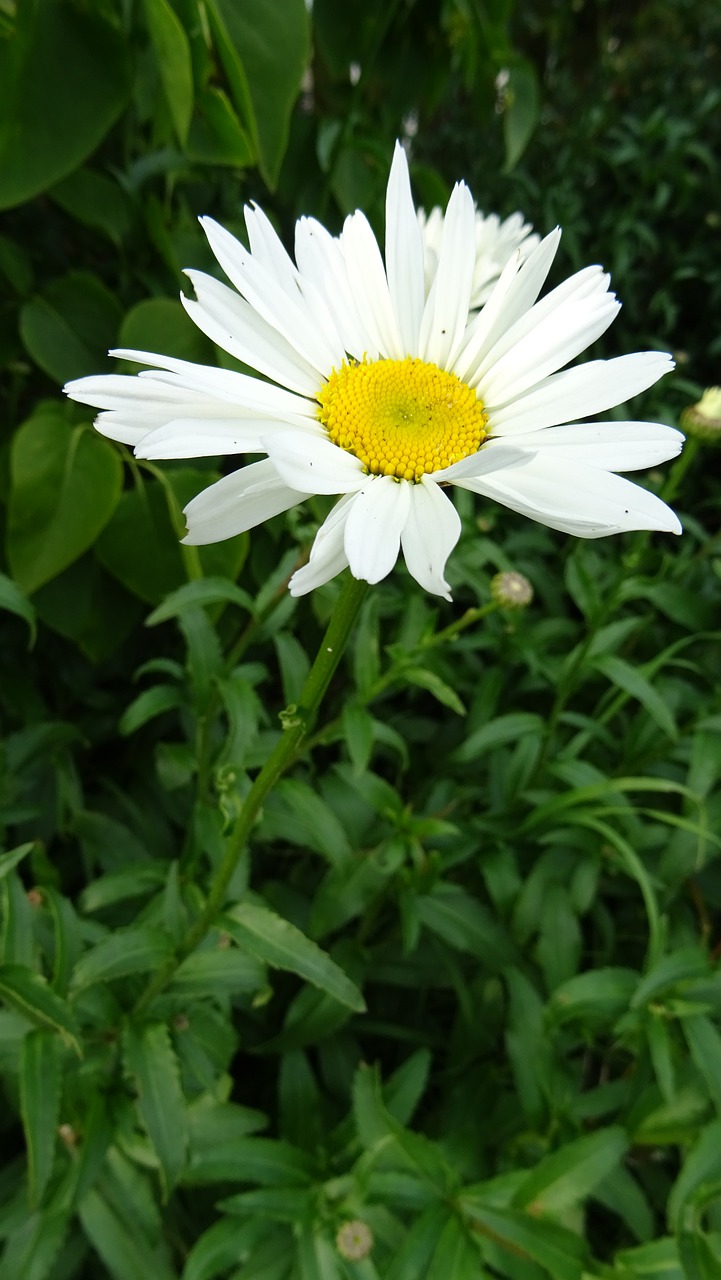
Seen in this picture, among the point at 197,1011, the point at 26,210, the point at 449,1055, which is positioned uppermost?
the point at 26,210

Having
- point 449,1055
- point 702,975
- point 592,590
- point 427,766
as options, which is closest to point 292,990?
point 449,1055

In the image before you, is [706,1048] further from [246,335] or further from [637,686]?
[246,335]

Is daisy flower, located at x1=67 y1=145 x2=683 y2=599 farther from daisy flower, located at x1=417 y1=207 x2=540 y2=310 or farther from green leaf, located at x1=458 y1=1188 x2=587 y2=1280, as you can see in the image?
green leaf, located at x1=458 y1=1188 x2=587 y2=1280

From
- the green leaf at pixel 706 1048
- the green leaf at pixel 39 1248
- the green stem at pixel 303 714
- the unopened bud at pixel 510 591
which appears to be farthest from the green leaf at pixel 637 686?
the green leaf at pixel 39 1248

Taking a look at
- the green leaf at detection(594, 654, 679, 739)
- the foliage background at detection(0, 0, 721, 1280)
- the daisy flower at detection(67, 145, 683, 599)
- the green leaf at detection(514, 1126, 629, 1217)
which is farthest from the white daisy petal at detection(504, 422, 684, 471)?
the green leaf at detection(514, 1126, 629, 1217)

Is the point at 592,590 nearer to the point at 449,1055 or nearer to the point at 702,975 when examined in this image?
the point at 702,975

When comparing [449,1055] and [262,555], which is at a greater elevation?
[262,555]

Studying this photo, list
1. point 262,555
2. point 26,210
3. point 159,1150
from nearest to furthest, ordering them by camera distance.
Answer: point 159,1150 → point 262,555 → point 26,210
